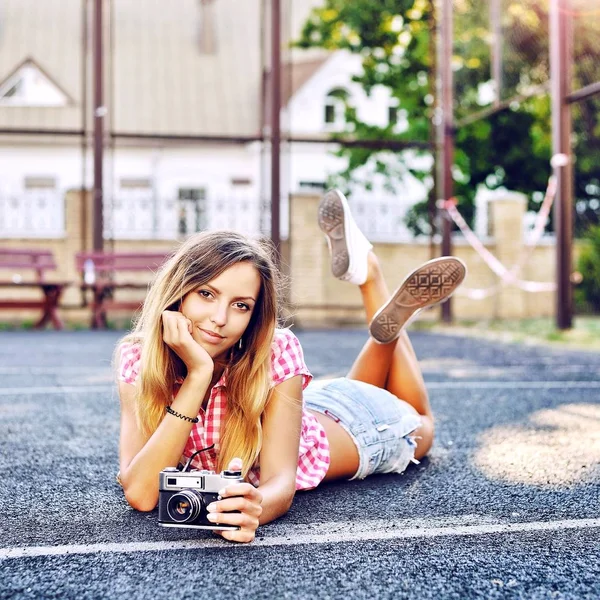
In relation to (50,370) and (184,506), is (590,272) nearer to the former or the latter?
(50,370)

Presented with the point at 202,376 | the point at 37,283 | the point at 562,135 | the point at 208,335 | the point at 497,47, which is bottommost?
the point at 202,376

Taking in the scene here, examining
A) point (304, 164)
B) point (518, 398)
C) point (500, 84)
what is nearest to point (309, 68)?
point (304, 164)

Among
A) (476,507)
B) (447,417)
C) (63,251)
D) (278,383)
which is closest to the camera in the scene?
(278,383)

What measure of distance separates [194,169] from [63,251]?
1297 centimetres

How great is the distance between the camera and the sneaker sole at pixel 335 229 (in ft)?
11.7

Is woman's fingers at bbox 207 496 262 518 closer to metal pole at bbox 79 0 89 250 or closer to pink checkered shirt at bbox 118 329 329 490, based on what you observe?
pink checkered shirt at bbox 118 329 329 490

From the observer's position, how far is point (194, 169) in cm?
2520

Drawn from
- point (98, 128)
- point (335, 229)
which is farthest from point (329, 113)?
point (335, 229)

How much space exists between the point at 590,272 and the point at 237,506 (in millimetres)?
14914

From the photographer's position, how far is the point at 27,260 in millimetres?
11602

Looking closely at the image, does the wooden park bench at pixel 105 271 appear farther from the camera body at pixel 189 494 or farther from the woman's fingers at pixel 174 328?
the camera body at pixel 189 494

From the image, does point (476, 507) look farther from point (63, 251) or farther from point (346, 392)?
point (63, 251)

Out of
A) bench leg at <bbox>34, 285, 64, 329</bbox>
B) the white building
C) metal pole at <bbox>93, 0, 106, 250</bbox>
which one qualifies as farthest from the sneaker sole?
the white building

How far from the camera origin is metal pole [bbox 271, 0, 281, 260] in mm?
11398
